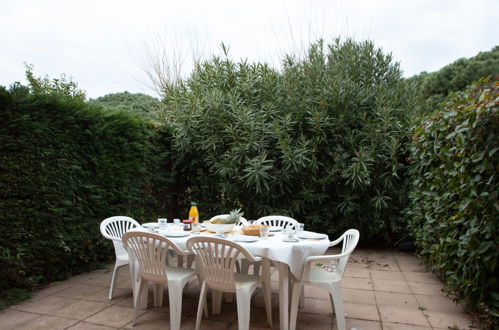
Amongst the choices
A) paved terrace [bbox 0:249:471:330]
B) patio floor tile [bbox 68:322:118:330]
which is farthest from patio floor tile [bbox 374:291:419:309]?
patio floor tile [bbox 68:322:118:330]

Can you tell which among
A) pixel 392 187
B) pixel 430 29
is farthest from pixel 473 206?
pixel 430 29

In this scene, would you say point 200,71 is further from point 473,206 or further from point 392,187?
point 473,206

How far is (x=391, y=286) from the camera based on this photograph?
401 cm

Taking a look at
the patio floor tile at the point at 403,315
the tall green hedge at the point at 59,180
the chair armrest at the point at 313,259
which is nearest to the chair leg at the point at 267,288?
the chair armrest at the point at 313,259

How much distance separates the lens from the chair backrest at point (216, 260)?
2496mm

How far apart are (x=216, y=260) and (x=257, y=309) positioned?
3.31 feet

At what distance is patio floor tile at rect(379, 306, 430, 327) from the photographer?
296 cm

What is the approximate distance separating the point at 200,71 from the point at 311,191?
3015 mm

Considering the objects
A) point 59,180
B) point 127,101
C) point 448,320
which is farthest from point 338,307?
point 127,101

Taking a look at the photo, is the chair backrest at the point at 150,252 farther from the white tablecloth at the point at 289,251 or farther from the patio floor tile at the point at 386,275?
the patio floor tile at the point at 386,275

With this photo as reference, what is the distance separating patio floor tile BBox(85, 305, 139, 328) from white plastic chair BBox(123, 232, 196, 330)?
176 millimetres

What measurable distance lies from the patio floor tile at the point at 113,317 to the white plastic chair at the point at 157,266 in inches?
6.9

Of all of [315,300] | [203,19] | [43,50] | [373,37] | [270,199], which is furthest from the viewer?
[203,19]

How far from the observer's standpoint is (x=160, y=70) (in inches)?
424
